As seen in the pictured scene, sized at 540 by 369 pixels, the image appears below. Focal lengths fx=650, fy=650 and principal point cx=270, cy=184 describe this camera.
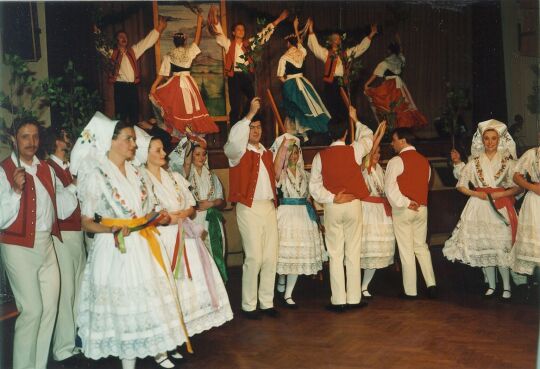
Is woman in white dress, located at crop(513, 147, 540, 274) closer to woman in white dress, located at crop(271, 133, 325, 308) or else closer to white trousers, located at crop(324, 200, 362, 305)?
white trousers, located at crop(324, 200, 362, 305)

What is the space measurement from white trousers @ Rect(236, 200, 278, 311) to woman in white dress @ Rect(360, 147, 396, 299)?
1047 mm

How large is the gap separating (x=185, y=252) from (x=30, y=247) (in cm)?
105

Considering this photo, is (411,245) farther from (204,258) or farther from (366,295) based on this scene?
(204,258)

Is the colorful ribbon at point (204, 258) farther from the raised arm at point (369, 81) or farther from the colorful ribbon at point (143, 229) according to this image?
the raised arm at point (369, 81)

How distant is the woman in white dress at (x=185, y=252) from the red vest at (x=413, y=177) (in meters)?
2.28

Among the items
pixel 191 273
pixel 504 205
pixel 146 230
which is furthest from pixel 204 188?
pixel 504 205

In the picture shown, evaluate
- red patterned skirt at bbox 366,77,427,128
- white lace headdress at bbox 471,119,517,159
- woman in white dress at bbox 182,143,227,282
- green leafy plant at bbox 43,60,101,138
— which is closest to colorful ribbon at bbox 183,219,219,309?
woman in white dress at bbox 182,143,227,282

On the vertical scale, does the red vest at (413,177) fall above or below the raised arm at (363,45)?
below

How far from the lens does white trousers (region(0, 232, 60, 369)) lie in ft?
13.2

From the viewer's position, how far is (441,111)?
10.7 metres

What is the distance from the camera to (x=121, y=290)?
387 centimetres

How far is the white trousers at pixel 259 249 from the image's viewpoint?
18.7 feet

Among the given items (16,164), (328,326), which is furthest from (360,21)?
(16,164)

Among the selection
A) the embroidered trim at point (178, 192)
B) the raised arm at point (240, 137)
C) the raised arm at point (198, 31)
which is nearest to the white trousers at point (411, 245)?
the raised arm at point (240, 137)
